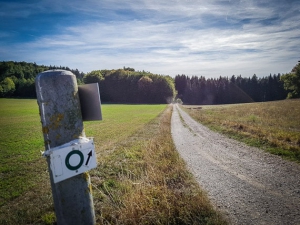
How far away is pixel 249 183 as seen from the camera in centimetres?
636

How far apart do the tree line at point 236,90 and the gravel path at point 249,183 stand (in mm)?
112624

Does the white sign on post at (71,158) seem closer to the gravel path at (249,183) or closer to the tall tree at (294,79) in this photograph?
the gravel path at (249,183)

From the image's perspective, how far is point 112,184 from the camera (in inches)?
234

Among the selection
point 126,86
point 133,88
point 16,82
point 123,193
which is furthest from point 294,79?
point 16,82

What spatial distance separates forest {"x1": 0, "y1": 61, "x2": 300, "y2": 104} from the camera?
320 feet

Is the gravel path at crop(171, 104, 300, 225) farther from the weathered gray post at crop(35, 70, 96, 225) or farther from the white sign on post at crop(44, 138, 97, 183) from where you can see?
the white sign on post at crop(44, 138, 97, 183)

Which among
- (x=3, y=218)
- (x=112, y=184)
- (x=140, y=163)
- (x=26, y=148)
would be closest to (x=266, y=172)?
(x=140, y=163)

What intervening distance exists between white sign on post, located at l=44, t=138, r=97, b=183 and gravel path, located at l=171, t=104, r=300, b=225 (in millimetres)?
3996

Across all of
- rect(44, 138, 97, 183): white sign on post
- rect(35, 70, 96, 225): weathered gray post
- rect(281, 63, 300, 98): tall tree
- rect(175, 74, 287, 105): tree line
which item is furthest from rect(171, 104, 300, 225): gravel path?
rect(175, 74, 287, 105): tree line

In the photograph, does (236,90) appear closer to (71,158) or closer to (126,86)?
(126,86)

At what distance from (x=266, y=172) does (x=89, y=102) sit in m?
7.84

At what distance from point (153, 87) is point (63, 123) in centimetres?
10368

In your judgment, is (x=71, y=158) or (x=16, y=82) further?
(x=16, y=82)

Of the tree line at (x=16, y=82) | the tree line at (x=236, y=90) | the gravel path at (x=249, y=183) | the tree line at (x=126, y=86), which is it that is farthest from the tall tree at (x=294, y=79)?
the tree line at (x=16, y=82)
